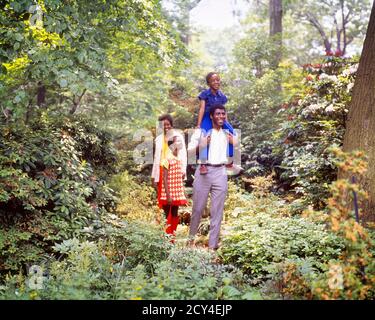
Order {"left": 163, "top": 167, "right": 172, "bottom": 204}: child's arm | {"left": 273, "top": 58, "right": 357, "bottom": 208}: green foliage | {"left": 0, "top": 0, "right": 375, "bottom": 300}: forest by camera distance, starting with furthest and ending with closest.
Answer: {"left": 273, "top": 58, "right": 357, "bottom": 208}: green foliage → {"left": 163, "top": 167, "right": 172, "bottom": 204}: child's arm → {"left": 0, "top": 0, "right": 375, "bottom": 300}: forest

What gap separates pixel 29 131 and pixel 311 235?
13.4 feet

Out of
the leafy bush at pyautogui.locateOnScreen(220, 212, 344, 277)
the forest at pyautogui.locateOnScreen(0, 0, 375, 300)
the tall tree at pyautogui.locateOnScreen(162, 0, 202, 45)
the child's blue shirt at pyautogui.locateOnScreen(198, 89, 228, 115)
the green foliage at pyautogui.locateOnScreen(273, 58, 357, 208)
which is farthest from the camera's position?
the tall tree at pyautogui.locateOnScreen(162, 0, 202, 45)

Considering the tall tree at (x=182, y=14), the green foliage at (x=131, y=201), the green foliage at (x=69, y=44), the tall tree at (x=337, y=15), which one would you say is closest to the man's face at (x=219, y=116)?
the green foliage at (x=69, y=44)

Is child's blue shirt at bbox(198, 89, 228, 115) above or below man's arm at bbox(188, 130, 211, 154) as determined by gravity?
above

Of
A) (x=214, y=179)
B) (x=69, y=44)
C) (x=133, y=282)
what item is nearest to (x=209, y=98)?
(x=214, y=179)

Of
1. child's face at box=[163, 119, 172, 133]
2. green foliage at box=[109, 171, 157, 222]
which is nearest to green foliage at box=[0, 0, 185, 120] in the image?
child's face at box=[163, 119, 172, 133]

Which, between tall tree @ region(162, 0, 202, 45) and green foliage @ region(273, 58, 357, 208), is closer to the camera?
green foliage @ region(273, 58, 357, 208)

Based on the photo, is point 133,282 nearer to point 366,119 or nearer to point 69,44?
point 366,119

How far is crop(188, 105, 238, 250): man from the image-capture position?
5918mm

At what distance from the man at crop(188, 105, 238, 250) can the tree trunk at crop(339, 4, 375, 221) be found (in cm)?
164

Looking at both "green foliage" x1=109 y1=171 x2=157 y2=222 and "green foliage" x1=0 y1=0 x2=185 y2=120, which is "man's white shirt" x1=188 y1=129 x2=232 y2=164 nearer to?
"green foliage" x1=0 y1=0 x2=185 y2=120

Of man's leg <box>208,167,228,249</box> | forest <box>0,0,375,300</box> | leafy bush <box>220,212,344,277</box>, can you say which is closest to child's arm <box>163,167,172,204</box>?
forest <box>0,0,375,300</box>

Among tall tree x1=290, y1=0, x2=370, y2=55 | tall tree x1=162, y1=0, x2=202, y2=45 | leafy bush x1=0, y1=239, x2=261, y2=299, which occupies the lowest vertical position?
leafy bush x1=0, y1=239, x2=261, y2=299
